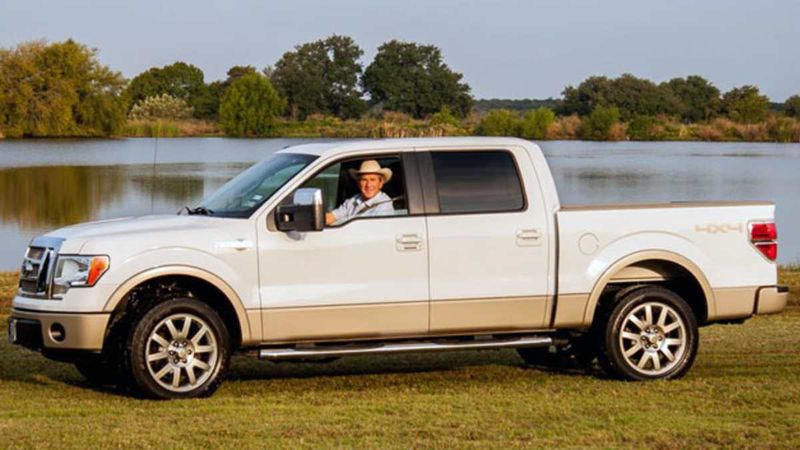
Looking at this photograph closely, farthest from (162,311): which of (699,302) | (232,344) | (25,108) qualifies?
(25,108)

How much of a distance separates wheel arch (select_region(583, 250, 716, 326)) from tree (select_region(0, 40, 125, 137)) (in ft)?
226

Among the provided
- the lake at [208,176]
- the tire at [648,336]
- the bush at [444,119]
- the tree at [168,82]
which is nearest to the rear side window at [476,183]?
the tire at [648,336]

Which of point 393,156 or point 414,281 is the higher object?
point 393,156

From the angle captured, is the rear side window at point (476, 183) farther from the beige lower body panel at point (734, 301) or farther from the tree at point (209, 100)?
the tree at point (209, 100)

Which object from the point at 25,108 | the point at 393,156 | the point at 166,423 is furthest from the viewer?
the point at 25,108

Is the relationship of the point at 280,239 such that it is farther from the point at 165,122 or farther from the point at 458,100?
the point at 165,122

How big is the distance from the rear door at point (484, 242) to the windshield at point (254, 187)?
1.00 m

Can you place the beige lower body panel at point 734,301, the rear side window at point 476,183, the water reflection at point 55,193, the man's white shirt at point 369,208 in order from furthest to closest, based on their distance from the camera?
1. the water reflection at point 55,193
2. the beige lower body panel at point 734,301
3. the rear side window at point 476,183
4. the man's white shirt at point 369,208

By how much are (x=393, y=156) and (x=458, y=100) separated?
60.5 metres

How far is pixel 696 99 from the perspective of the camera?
3369 inches

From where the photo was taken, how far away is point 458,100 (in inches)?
2788

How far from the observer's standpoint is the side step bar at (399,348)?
10144mm

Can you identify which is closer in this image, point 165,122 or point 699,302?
point 699,302

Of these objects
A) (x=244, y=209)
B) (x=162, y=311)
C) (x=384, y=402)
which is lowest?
(x=384, y=402)
